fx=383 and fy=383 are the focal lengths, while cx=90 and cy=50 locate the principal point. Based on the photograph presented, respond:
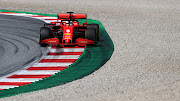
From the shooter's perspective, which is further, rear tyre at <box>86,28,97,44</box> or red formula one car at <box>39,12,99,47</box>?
rear tyre at <box>86,28,97,44</box>

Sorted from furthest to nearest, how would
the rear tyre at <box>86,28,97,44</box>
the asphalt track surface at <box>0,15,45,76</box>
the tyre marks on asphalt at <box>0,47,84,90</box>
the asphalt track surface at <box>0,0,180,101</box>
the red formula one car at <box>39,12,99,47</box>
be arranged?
the rear tyre at <box>86,28,97,44</box>
the red formula one car at <box>39,12,99,47</box>
the asphalt track surface at <box>0,15,45,76</box>
the tyre marks on asphalt at <box>0,47,84,90</box>
the asphalt track surface at <box>0,0,180,101</box>

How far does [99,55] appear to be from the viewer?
43.0 feet

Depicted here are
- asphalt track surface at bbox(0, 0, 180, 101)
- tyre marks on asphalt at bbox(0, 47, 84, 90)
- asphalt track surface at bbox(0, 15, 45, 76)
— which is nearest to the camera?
asphalt track surface at bbox(0, 0, 180, 101)

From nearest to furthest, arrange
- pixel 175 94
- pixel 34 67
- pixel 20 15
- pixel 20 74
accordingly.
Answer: pixel 175 94 < pixel 20 74 < pixel 34 67 < pixel 20 15

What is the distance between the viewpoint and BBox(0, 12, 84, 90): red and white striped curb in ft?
34.0

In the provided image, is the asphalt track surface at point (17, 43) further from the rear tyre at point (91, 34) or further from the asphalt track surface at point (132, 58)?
the asphalt track surface at point (132, 58)

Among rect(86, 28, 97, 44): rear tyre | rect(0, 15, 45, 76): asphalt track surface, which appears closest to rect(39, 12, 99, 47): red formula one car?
rect(86, 28, 97, 44): rear tyre

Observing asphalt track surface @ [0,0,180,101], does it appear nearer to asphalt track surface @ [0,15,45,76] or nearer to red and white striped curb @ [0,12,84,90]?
red and white striped curb @ [0,12,84,90]

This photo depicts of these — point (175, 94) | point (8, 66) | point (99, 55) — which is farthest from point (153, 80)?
point (8, 66)

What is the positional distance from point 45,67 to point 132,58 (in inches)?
111

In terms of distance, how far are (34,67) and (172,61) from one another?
4259 millimetres

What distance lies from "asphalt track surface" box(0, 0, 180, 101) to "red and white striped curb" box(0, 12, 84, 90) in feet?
3.94

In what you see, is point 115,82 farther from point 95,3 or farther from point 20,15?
point 95,3

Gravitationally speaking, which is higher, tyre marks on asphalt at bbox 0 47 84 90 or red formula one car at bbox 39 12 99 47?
red formula one car at bbox 39 12 99 47
